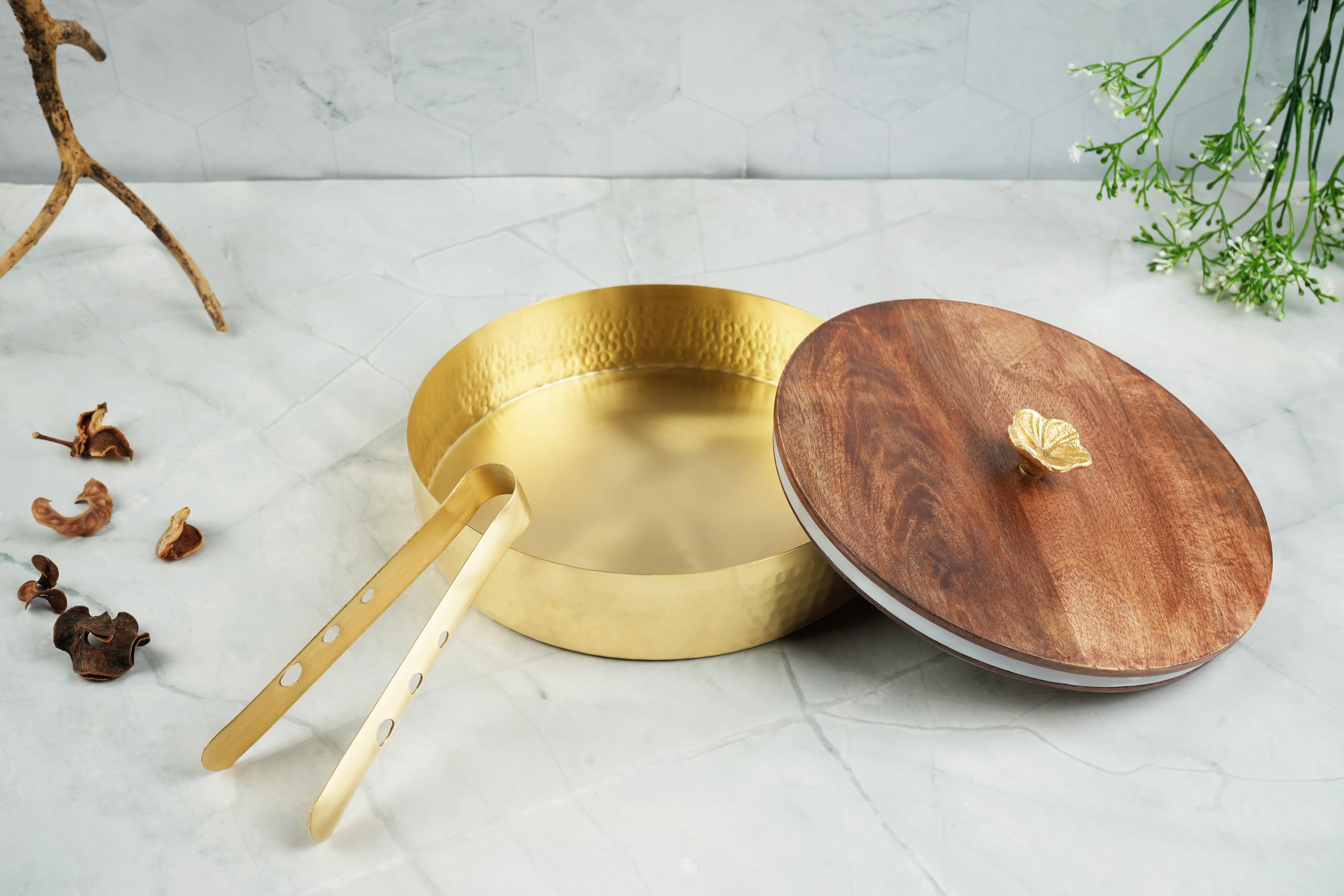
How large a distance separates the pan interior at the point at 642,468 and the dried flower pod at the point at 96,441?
13.9 inches

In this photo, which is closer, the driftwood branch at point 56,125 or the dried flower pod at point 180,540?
the dried flower pod at point 180,540

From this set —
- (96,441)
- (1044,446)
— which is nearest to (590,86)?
(96,441)

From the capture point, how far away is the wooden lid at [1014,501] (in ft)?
2.66

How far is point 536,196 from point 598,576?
97cm

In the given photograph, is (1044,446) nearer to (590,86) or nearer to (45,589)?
(45,589)

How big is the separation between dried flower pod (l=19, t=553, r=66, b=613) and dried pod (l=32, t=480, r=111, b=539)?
0.07 m

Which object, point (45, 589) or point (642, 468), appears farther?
point (642, 468)

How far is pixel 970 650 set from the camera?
2.67ft

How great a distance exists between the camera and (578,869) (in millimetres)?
791

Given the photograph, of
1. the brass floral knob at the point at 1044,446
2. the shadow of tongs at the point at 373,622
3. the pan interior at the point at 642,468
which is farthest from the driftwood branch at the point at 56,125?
the brass floral knob at the point at 1044,446

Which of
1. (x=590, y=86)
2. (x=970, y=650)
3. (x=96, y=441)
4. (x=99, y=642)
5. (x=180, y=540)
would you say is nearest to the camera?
(x=970, y=650)

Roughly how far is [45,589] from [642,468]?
1.90 ft

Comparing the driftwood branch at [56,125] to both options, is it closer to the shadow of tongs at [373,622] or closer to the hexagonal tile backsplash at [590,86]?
the hexagonal tile backsplash at [590,86]

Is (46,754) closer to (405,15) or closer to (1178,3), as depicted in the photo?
(405,15)
